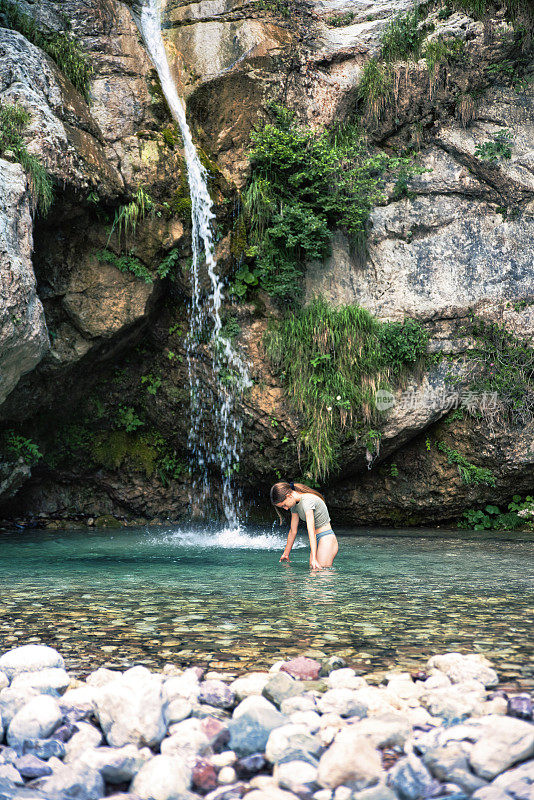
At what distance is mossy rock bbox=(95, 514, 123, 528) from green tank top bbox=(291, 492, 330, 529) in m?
6.03

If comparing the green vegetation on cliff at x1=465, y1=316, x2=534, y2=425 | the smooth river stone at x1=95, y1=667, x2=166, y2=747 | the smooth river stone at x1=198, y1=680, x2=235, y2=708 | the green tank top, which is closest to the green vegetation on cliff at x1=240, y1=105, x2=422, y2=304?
the green vegetation on cliff at x1=465, y1=316, x2=534, y2=425

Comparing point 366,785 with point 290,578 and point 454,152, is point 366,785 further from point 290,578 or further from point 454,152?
point 454,152

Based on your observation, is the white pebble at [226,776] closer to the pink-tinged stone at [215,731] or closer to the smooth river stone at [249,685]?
the pink-tinged stone at [215,731]

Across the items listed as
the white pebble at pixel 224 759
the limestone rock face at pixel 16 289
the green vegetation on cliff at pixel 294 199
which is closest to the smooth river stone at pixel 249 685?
the white pebble at pixel 224 759

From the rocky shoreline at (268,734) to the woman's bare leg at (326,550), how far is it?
3791mm

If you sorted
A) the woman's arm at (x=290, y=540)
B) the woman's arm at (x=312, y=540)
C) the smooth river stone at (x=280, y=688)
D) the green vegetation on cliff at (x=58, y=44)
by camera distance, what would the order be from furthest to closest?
1. the green vegetation on cliff at (x=58, y=44)
2. the woman's arm at (x=290, y=540)
3. the woman's arm at (x=312, y=540)
4. the smooth river stone at (x=280, y=688)

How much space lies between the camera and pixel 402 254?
37.3 ft

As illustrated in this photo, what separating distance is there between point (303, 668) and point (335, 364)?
809 cm

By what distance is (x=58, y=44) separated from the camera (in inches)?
400

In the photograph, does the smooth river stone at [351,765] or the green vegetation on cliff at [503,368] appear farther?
the green vegetation on cliff at [503,368]

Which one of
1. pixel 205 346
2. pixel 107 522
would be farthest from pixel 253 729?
pixel 107 522

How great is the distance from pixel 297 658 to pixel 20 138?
7.87 m

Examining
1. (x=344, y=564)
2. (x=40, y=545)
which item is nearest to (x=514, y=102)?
(x=344, y=564)

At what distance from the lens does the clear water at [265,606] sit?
3322 millimetres
